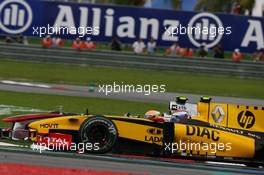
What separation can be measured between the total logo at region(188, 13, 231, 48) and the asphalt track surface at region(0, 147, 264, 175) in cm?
1972

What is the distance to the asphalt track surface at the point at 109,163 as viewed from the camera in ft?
31.3

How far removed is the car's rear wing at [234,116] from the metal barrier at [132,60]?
56.1 ft

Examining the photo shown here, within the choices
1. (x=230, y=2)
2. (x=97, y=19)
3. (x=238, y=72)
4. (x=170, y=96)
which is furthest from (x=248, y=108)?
(x=230, y=2)

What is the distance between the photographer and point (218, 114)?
11.0 metres

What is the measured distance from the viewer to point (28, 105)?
1639 centimetres

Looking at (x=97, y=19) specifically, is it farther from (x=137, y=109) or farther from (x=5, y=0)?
(x=137, y=109)

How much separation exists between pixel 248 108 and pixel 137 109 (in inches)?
253

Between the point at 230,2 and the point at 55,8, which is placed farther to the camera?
the point at 230,2

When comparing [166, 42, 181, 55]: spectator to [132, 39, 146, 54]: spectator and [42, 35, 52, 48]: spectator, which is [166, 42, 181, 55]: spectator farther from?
[42, 35, 52, 48]: spectator

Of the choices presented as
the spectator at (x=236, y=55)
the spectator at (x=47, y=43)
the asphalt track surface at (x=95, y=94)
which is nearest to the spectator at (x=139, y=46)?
the spectator at (x=47, y=43)

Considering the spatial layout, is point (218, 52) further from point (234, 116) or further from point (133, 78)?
point (234, 116)

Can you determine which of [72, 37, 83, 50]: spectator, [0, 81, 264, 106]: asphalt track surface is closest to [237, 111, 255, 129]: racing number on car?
[0, 81, 264, 106]: asphalt track surface

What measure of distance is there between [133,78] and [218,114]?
45.0 feet

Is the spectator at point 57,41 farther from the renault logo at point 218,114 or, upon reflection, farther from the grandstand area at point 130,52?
the renault logo at point 218,114
